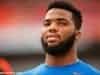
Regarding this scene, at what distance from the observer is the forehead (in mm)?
1270

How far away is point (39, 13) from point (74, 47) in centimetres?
283

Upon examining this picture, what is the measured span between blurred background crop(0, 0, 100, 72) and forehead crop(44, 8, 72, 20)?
214 centimetres

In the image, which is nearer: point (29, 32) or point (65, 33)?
point (65, 33)

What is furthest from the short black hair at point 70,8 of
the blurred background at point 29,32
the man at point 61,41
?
the blurred background at point 29,32

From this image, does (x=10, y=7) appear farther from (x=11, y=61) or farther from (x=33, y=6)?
(x=11, y=61)

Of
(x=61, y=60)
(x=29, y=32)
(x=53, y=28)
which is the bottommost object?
(x=29, y=32)

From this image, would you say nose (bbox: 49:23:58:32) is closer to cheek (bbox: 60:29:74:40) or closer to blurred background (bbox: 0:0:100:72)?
cheek (bbox: 60:29:74:40)

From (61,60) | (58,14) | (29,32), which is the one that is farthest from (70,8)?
(29,32)

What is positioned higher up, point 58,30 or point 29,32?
point 58,30

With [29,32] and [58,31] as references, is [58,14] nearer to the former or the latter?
[58,31]

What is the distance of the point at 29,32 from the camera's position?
12.9ft

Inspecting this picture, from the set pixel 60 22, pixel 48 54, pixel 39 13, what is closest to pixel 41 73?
pixel 48 54

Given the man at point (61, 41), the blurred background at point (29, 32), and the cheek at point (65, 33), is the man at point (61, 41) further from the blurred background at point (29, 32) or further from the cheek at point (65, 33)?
the blurred background at point (29, 32)

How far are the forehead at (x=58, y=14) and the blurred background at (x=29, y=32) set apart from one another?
2.14 meters
